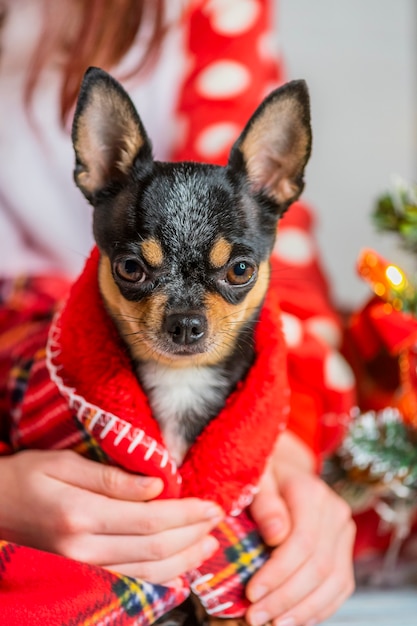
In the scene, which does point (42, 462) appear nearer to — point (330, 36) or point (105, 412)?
point (105, 412)

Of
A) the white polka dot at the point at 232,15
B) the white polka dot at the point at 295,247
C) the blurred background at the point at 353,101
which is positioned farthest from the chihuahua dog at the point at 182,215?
the blurred background at the point at 353,101

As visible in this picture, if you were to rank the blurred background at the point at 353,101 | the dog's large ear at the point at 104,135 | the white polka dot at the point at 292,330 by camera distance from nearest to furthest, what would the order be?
the dog's large ear at the point at 104,135 → the white polka dot at the point at 292,330 → the blurred background at the point at 353,101

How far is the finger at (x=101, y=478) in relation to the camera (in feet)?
2.47

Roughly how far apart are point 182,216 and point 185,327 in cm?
10

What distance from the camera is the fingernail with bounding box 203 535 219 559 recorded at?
2.55ft

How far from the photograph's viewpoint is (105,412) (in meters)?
0.74

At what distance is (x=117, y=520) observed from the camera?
77 cm

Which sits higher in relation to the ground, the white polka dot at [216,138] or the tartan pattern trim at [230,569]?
the white polka dot at [216,138]

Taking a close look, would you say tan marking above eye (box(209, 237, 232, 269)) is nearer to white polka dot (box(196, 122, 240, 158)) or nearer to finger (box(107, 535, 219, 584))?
finger (box(107, 535, 219, 584))

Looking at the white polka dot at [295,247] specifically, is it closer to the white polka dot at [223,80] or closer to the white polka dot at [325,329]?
the white polka dot at [325,329]

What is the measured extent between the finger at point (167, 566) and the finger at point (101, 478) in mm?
71

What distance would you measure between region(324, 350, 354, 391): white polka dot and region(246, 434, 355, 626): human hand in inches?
7.1

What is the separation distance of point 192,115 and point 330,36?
64 cm

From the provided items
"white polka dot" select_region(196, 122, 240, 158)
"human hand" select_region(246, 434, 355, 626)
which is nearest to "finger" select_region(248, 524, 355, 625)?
"human hand" select_region(246, 434, 355, 626)
